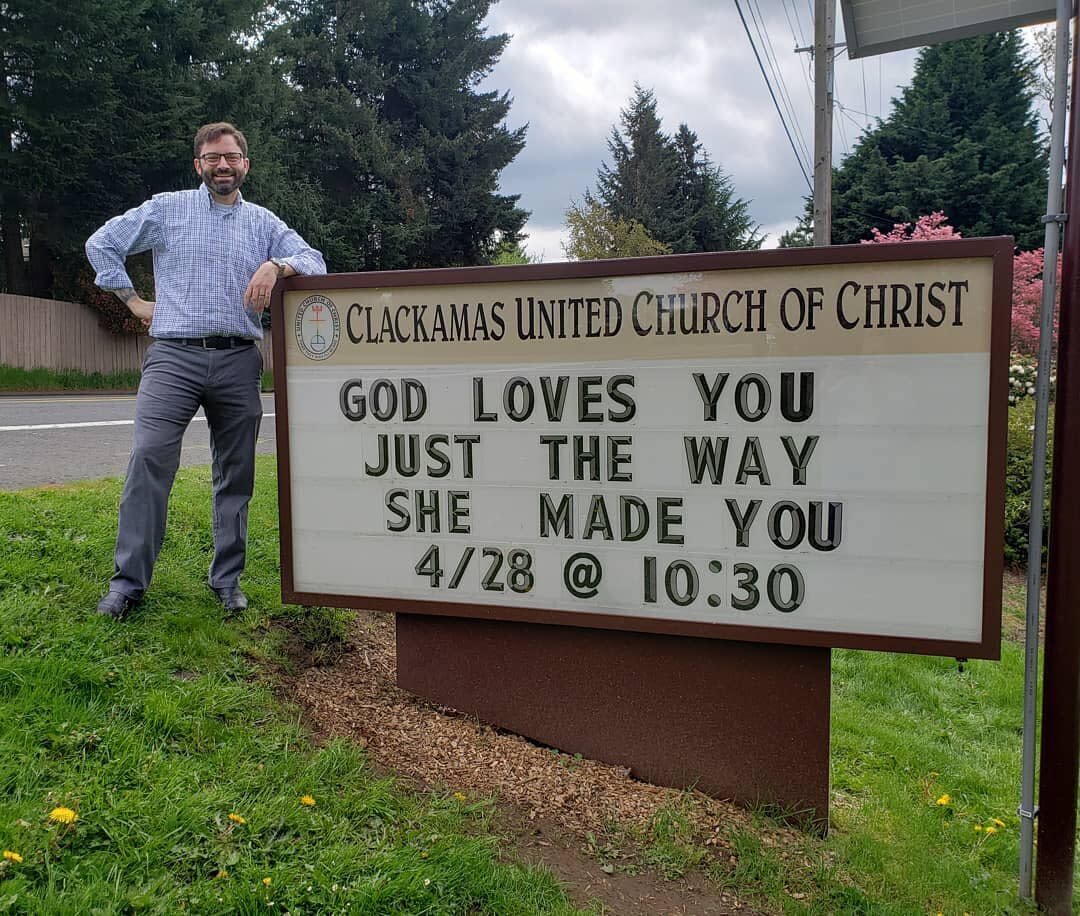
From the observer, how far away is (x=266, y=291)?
3439mm

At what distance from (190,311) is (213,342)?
0.14 metres

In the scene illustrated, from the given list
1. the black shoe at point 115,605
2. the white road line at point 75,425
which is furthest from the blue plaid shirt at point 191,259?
the white road line at point 75,425

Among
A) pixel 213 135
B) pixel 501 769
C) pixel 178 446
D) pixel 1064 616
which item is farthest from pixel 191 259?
pixel 1064 616

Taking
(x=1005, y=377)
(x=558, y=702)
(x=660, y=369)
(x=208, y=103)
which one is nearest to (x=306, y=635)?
(x=558, y=702)

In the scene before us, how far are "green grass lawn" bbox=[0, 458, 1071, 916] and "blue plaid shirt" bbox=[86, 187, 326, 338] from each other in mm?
1141

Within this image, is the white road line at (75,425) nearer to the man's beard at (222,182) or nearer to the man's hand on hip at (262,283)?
the man's beard at (222,182)

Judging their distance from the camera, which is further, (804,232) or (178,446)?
(804,232)

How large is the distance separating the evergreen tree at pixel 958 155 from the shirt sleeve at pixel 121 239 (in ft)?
92.7

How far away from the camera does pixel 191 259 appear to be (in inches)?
140

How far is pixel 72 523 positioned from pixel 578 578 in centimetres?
255

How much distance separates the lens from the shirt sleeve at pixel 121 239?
3.55 meters

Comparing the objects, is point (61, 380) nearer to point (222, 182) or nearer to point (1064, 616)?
point (222, 182)

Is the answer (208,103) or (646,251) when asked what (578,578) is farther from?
(646,251)

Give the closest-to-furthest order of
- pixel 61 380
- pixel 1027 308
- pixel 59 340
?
pixel 1027 308, pixel 61 380, pixel 59 340
